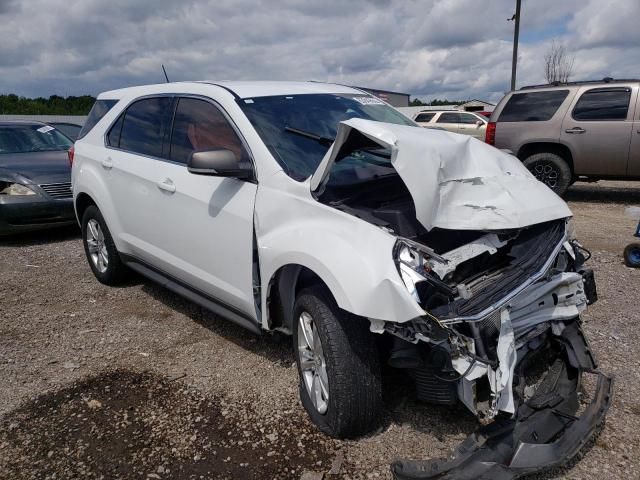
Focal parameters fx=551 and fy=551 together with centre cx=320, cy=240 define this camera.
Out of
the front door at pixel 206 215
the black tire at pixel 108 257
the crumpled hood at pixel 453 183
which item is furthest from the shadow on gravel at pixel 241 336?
the crumpled hood at pixel 453 183

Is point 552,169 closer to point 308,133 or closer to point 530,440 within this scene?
point 308,133

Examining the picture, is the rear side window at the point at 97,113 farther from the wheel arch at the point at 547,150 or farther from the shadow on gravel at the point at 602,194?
the shadow on gravel at the point at 602,194

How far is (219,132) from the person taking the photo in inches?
145

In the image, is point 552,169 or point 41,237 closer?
point 41,237

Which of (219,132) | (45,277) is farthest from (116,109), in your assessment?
(45,277)

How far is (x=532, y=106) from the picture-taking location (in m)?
9.73

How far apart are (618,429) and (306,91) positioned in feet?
9.37

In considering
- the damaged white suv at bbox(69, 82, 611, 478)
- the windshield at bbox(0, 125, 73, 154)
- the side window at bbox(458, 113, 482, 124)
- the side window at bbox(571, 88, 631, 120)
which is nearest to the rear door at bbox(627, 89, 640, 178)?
the side window at bbox(571, 88, 631, 120)

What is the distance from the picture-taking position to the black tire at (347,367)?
8.54ft

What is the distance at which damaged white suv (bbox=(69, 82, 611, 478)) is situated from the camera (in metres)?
2.38

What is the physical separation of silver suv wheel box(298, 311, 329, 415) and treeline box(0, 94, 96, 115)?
38178 millimetres

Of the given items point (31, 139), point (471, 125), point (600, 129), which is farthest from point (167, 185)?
point (471, 125)

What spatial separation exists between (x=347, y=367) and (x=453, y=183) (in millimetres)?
1047

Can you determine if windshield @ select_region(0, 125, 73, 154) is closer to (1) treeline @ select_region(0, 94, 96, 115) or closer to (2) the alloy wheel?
(2) the alloy wheel
